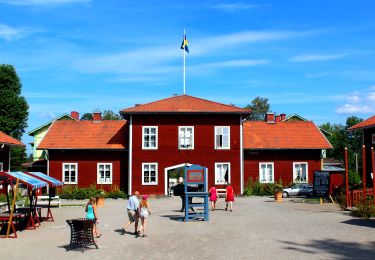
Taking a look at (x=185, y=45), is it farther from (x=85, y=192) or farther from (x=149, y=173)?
(x=85, y=192)

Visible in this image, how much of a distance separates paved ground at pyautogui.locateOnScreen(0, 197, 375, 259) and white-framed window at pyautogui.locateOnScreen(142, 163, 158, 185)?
16.9m

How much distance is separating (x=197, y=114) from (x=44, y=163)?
16.3 metres

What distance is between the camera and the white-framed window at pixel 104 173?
133 feet

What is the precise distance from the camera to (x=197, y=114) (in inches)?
1538

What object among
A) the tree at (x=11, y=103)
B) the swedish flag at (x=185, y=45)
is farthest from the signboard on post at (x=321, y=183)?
the tree at (x=11, y=103)

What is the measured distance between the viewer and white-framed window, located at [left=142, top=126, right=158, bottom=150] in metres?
39.1

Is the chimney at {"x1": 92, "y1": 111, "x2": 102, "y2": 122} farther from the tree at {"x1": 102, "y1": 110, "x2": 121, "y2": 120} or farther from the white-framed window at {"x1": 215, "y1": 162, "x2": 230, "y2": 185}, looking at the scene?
the tree at {"x1": 102, "y1": 110, "x2": 121, "y2": 120}

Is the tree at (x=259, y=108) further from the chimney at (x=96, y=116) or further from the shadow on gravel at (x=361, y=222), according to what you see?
the shadow on gravel at (x=361, y=222)

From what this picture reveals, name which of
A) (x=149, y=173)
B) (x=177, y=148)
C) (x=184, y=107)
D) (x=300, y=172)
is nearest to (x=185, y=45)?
(x=184, y=107)

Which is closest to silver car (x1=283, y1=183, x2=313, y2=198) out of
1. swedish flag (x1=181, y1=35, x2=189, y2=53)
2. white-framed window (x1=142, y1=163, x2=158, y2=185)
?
white-framed window (x1=142, y1=163, x2=158, y2=185)

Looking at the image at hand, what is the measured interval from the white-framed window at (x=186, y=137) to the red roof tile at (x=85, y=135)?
197 inches

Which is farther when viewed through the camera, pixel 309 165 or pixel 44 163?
pixel 44 163

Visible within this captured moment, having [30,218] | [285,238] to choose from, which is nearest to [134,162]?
[30,218]

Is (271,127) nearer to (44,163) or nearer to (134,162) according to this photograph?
(134,162)
